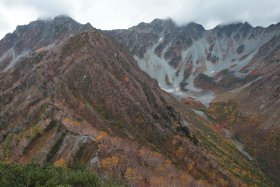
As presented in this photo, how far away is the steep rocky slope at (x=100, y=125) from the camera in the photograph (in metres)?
88.6

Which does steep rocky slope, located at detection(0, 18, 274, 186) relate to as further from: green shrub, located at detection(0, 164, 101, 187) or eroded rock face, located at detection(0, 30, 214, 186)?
green shrub, located at detection(0, 164, 101, 187)

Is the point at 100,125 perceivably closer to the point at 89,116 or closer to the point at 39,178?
the point at 89,116

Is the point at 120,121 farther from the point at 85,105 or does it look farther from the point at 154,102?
the point at 154,102

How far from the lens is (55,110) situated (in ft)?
359

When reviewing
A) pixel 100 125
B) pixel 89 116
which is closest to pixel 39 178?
pixel 100 125

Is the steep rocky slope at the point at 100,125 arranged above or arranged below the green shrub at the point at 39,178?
above

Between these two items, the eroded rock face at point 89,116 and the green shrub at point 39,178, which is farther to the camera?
the eroded rock face at point 89,116

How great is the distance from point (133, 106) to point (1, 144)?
178 feet

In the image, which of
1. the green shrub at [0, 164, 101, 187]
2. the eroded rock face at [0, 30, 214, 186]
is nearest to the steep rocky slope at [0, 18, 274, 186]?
the eroded rock face at [0, 30, 214, 186]

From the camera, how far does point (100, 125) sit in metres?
116

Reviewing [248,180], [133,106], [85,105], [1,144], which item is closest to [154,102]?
[133,106]

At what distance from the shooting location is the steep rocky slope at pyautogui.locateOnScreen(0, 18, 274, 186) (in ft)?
291

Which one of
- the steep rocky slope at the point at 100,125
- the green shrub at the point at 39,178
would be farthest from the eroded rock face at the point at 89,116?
the green shrub at the point at 39,178

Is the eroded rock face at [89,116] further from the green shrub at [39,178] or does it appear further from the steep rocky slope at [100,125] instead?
the green shrub at [39,178]
